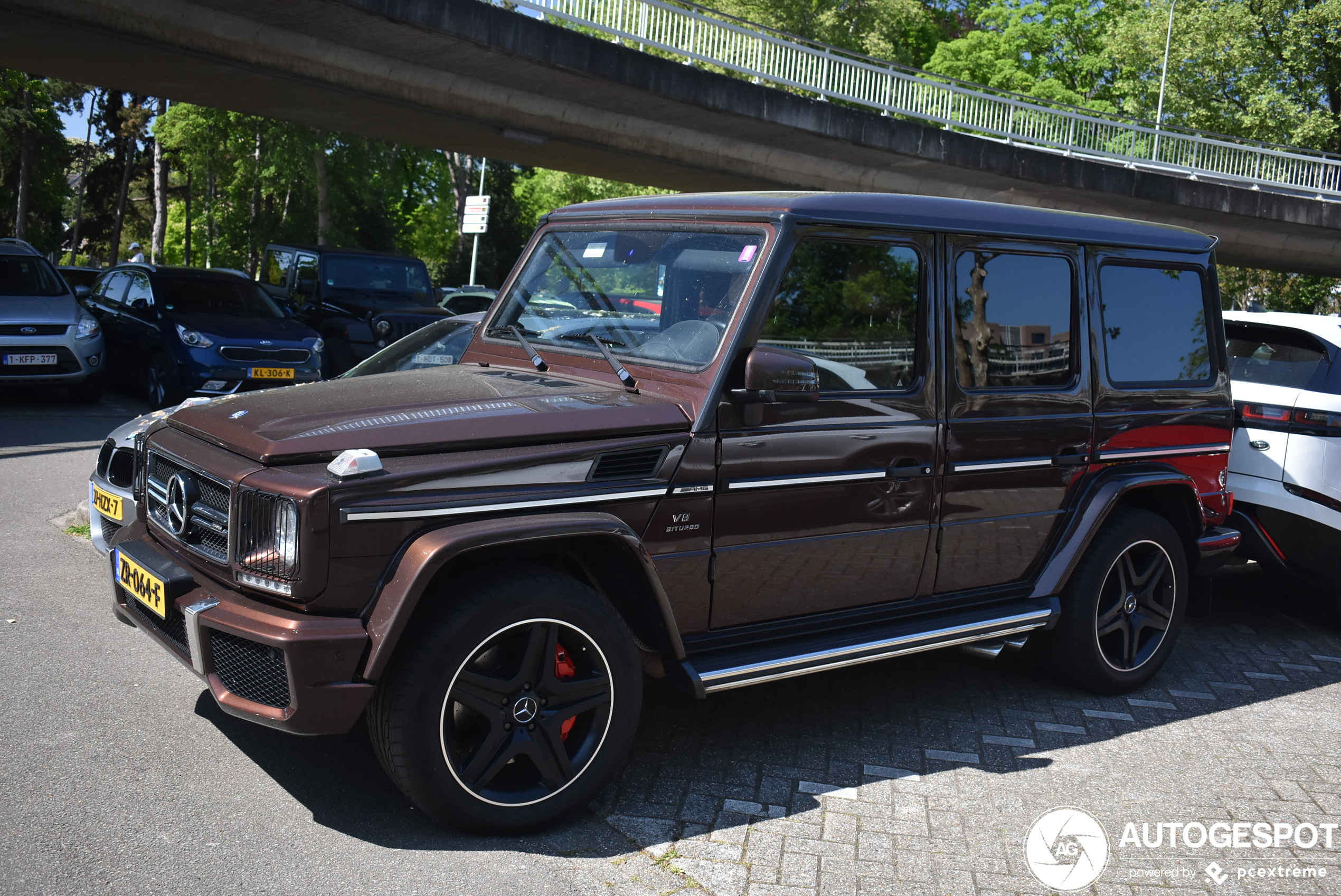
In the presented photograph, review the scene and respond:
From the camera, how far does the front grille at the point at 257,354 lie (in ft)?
39.4

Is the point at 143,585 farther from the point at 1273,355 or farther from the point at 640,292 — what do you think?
the point at 1273,355

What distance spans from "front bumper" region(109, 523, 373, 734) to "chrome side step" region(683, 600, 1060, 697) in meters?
1.17

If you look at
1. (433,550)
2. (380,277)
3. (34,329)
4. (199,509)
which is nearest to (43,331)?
(34,329)

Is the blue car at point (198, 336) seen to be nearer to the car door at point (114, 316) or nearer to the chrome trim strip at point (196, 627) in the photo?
the car door at point (114, 316)

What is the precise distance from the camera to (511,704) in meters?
3.42

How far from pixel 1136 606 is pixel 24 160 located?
51885 mm

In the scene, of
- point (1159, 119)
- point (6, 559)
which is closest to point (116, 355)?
point (6, 559)

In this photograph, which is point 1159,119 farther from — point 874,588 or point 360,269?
point 874,588

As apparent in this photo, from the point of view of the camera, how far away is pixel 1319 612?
7.13 m

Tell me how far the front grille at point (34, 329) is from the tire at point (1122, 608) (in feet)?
36.6

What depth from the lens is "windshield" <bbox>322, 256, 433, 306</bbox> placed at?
15586 mm

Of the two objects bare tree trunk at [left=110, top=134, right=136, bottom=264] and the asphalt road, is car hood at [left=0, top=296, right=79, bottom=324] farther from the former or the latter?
bare tree trunk at [left=110, top=134, right=136, bottom=264]

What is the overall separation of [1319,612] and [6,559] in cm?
816

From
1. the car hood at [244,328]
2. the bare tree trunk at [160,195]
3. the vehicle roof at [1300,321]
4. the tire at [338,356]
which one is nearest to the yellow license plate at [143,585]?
→ the vehicle roof at [1300,321]
